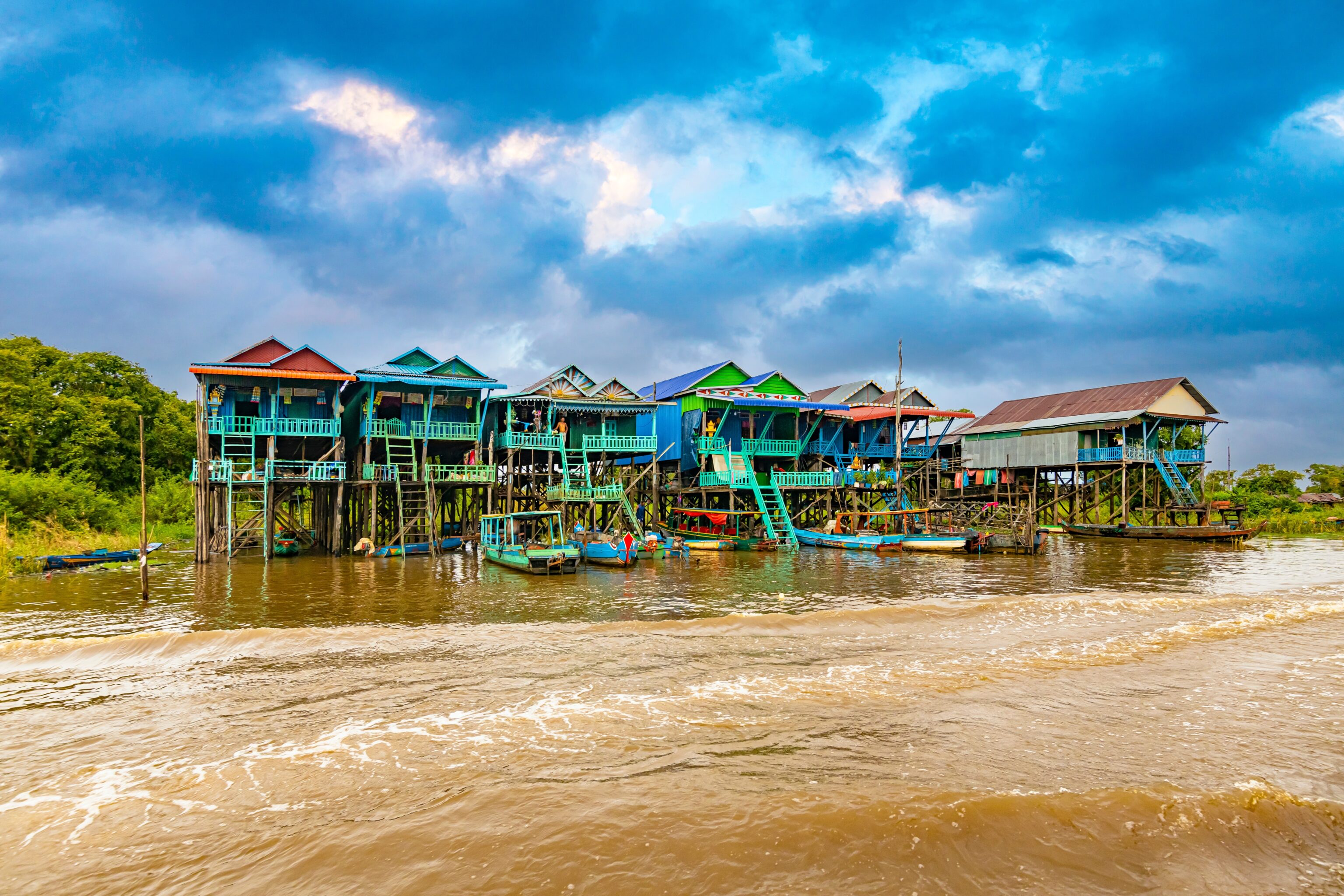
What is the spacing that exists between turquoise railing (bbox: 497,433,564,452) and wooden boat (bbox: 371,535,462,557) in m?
4.46

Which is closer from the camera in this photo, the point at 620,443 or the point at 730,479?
the point at 730,479

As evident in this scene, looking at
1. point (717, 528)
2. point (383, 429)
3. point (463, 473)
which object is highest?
point (383, 429)

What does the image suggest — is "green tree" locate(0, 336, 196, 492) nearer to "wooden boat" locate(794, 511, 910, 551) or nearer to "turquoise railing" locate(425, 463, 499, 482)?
"turquoise railing" locate(425, 463, 499, 482)

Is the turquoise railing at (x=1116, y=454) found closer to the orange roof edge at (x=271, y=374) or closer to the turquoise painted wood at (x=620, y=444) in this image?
the turquoise painted wood at (x=620, y=444)

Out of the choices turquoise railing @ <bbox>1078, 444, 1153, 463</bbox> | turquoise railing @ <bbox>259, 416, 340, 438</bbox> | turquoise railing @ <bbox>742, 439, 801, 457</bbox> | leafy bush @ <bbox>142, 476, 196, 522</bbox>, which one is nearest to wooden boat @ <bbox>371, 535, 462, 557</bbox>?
turquoise railing @ <bbox>259, 416, 340, 438</bbox>

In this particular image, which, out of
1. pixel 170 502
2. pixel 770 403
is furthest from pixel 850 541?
pixel 170 502

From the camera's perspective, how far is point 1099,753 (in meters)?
7.27

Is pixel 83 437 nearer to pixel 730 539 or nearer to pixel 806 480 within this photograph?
pixel 730 539

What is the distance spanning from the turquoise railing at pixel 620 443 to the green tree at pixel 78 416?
858 inches

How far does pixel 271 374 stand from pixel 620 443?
1409 cm

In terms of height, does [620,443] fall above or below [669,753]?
above

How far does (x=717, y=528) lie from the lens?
3359cm

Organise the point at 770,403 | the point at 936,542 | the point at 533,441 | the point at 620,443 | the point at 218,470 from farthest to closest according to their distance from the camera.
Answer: the point at 770,403, the point at 620,443, the point at 533,441, the point at 936,542, the point at 218,470

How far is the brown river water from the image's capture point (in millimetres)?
5340
